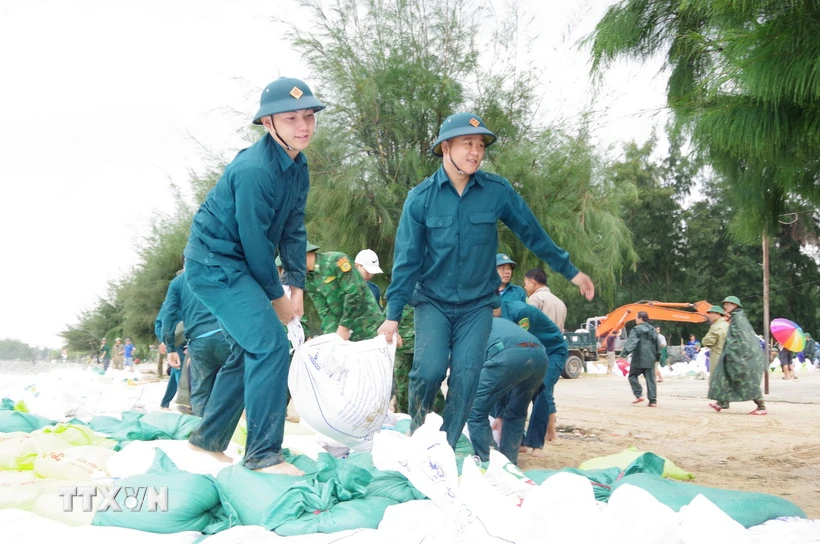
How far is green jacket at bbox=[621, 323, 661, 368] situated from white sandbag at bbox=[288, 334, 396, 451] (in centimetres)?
948

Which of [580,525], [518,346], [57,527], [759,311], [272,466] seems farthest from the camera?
[759,311]

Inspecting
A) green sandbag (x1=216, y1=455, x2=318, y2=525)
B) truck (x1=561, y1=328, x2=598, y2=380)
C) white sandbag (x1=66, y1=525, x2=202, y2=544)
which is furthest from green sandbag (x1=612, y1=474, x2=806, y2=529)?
truck (x1=561, y1=328, x2=598, y2=380)

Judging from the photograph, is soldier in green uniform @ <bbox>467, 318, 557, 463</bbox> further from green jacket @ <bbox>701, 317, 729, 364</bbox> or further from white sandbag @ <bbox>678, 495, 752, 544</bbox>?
green jacket @ <bbox>701, 317, 729, 364</bbox>

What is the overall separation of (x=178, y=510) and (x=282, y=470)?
49 cm

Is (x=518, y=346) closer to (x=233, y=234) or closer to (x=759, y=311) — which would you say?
(x=233, y=234)

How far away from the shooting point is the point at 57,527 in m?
3.01

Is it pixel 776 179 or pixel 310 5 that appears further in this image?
pixel 310 5

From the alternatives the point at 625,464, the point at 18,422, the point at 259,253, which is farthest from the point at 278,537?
the point at 18,422

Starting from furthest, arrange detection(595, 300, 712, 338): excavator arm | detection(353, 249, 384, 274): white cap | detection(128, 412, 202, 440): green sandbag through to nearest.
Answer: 1. detection(595, 300, 712, 338): excavator arm
2. detection(353, 249, 384, 274): white cap
3. detection(128, 412, 202, 440): green sandbag

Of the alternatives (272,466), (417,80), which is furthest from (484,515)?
(417,80)

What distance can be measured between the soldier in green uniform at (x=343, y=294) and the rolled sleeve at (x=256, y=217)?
2618mm

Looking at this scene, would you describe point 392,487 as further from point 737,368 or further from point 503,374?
point 737,368

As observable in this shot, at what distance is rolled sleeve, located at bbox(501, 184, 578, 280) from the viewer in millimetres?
4320

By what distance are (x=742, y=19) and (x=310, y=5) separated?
896cm
